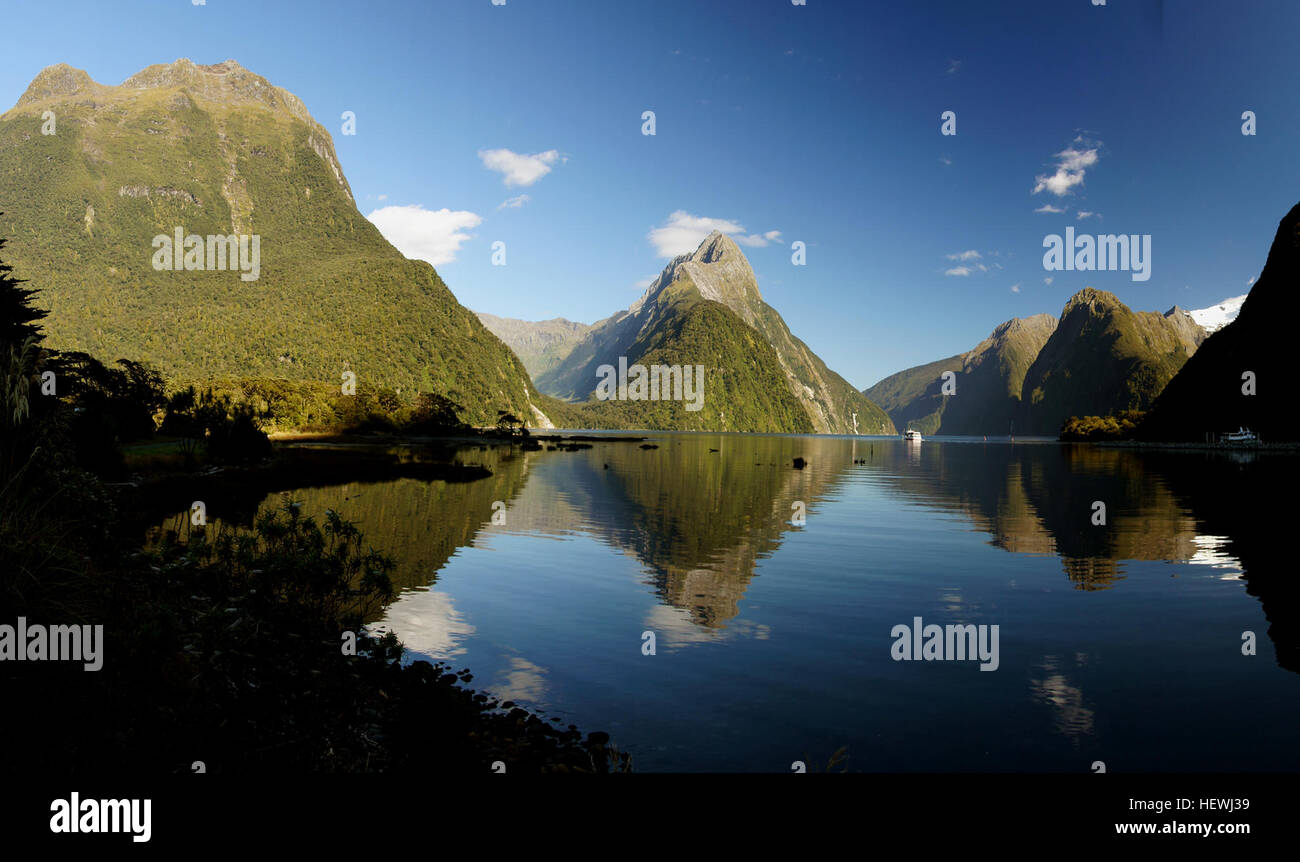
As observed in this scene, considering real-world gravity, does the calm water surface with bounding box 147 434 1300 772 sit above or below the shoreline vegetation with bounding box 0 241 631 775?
below

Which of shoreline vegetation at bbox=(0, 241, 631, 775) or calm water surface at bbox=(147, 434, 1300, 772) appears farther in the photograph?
calm water surface at bbox=(147, 434, 1300, 772)

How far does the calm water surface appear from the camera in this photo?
13359mm

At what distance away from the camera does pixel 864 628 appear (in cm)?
2112

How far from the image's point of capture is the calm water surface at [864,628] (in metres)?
13.4

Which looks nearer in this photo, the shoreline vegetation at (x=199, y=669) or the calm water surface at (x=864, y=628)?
→ the shoreline vegetation at (x=199, y=669)

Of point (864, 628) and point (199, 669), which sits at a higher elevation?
point (199, 669)

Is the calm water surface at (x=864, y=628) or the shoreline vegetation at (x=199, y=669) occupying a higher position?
the shoreline vegetation at (x=199, y=669)

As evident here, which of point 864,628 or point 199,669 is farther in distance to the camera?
point 864,628

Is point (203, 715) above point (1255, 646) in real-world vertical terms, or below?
above
